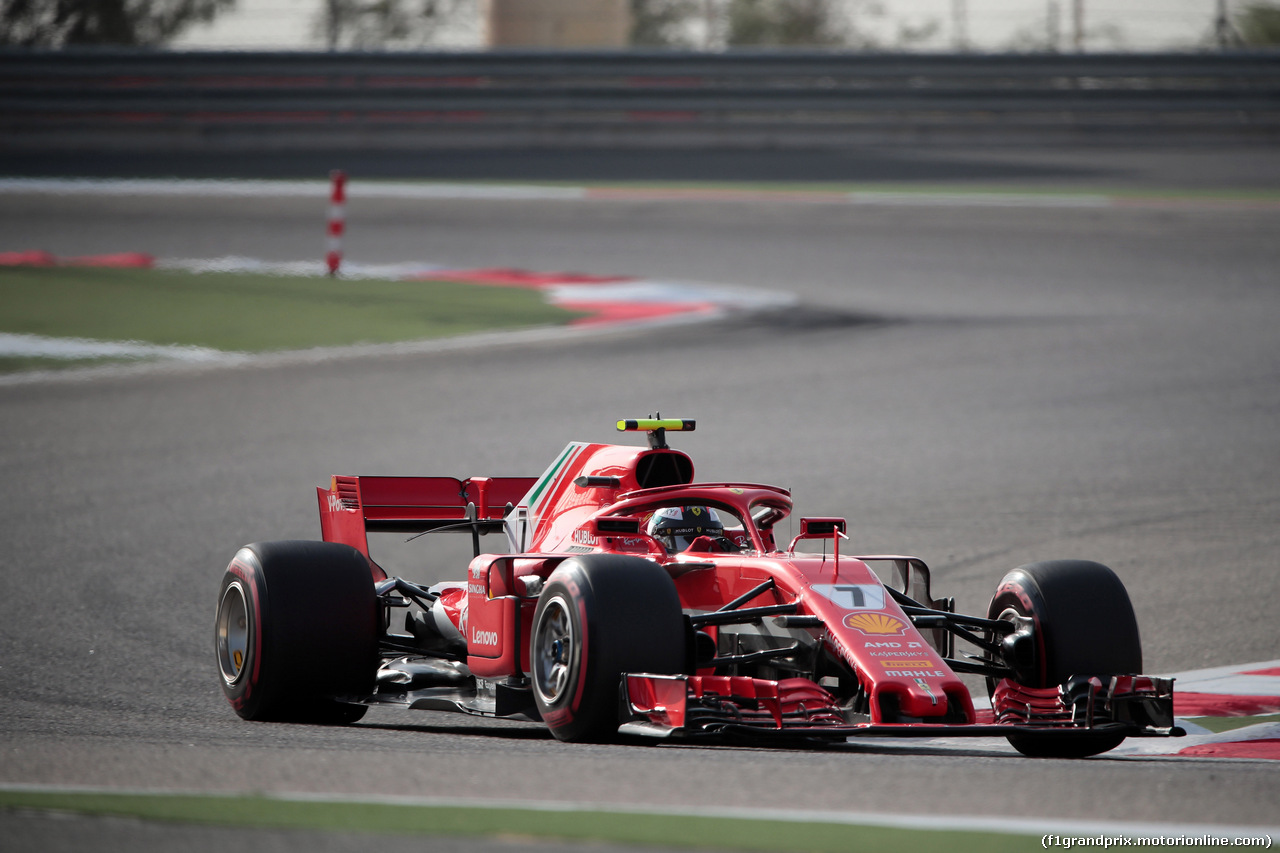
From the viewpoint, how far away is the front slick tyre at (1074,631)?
19.7ft

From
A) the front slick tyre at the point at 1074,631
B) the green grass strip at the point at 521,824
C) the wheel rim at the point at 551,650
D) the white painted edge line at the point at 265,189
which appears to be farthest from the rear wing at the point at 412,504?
the white painted edge line at the point at 265,189

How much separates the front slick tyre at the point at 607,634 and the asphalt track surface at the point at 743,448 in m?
0.18

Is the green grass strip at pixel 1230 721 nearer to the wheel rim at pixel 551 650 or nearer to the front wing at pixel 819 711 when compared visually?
the front wing at pixel 819 711

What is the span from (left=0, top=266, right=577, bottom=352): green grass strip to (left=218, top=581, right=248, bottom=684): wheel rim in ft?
27.0

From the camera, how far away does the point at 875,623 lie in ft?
18.5

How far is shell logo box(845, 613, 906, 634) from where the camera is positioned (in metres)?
5.60

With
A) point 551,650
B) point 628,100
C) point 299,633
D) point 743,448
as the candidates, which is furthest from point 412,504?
point 628,100

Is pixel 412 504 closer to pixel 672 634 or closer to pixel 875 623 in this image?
pixel 672 634

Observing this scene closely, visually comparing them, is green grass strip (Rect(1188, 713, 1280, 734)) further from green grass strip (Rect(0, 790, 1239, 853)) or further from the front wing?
green grass strip (Rect(0, 790, 1239, 853))

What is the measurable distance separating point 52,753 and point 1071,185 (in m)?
20.7

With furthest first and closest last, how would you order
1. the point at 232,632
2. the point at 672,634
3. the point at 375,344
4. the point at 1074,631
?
the point at 375,344, the point at 232,632, the point at 1074,631, the point at 672,634

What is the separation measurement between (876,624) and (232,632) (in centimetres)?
277

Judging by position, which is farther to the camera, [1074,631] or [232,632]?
[232,632]

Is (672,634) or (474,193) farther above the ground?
(474,193)
